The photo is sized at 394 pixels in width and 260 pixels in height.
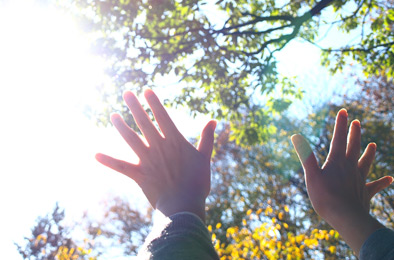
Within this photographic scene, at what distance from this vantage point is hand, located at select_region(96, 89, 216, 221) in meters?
1.06

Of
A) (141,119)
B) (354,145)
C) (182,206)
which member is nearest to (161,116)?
(141,119)

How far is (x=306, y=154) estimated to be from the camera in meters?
1.24

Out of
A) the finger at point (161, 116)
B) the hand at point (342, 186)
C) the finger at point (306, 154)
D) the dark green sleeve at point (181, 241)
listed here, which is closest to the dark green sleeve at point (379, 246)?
the hand at point (342, 186)

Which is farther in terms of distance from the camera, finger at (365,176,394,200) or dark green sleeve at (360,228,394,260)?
finger at (365,176,394,200)

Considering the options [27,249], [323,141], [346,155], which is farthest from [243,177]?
[346,155]

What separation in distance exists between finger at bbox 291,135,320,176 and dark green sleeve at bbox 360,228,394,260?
331mm

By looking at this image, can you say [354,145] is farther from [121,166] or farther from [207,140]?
[121,166]

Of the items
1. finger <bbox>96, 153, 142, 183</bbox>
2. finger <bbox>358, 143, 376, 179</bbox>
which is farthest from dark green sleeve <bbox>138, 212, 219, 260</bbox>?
finger <bbox>358, 143, 376, 179</bbox>

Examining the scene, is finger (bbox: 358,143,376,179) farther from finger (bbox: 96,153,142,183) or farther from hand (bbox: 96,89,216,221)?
finger (bbox: 96,153,142,183)

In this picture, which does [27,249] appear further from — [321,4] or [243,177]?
[321,4]

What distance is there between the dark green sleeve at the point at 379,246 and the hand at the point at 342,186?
0.13ft

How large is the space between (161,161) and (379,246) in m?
0.82

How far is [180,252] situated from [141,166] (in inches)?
17.2

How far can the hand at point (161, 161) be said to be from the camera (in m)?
1.06
